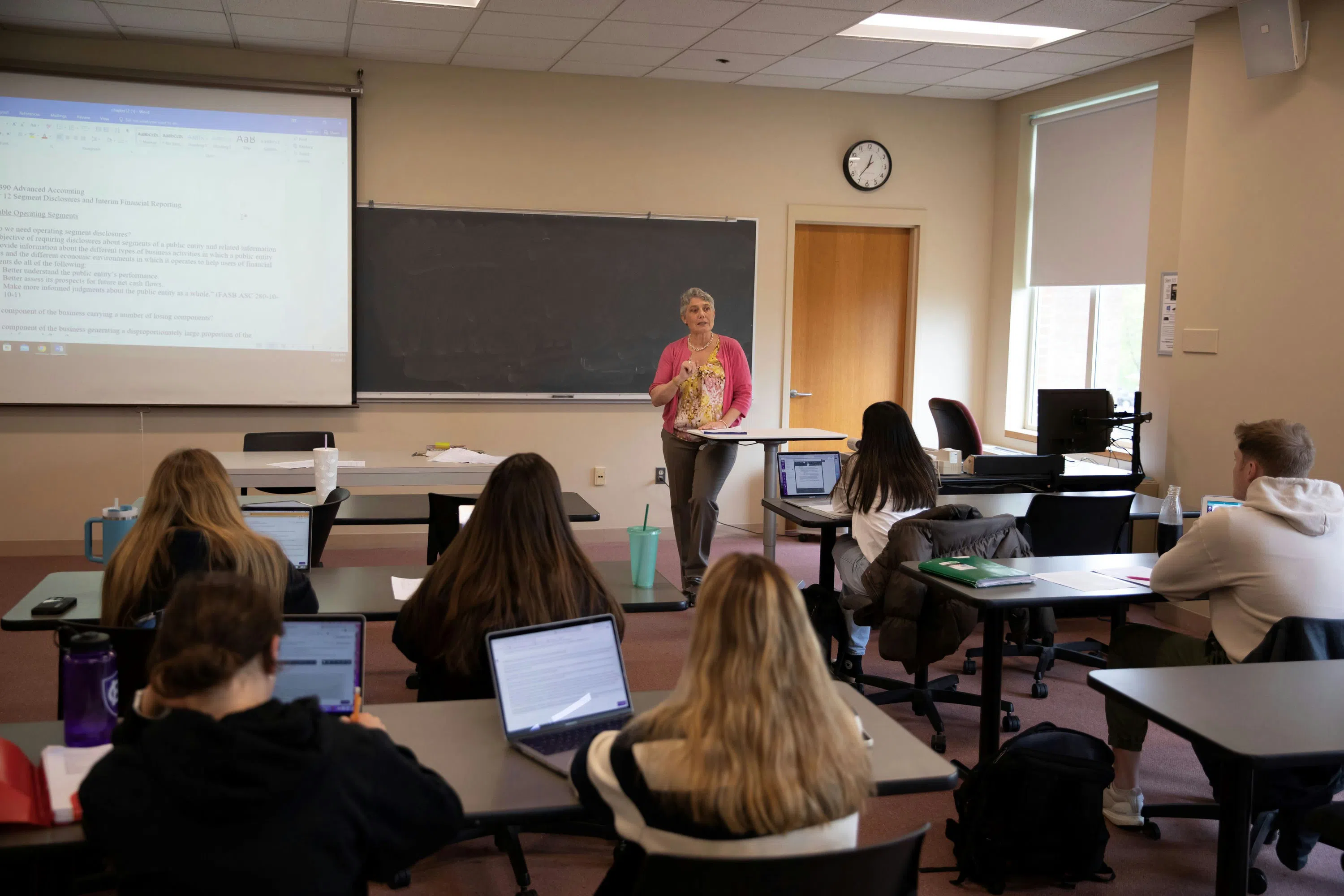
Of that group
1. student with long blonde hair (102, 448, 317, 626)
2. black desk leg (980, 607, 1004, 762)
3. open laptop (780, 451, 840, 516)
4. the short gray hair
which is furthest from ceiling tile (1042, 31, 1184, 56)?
student with long blonde hair (102, 448, 317, 626)

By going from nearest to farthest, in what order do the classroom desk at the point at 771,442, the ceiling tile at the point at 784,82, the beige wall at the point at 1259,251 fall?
the beige wall at the point at 1259,251
the classroom desk at the point at 771,442
the ceiling tile at the point at 784,82

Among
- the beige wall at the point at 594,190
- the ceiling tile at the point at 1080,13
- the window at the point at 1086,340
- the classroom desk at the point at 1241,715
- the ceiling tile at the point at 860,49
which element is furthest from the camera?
the window at the point at 1086,340

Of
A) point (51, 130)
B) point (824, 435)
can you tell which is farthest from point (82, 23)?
point (824, 435)

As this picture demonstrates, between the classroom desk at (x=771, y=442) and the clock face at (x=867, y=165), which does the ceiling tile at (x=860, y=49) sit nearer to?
the clock face at (x=867, y=165)

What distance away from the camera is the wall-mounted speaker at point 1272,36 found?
448 cm

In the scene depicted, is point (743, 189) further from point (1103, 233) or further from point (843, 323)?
point (1103, 233)

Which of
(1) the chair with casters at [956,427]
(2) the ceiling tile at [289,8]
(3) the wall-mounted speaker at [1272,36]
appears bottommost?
(1) the chair with casters at [956,427]

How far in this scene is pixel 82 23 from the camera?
5598 millimetres

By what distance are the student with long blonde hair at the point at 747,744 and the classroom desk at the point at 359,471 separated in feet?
11.0

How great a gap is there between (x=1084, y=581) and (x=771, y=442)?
216 cm

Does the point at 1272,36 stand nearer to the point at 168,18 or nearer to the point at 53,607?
the point at 53,607

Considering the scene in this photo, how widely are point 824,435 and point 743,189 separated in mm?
2394

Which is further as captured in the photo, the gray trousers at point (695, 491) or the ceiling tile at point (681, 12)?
the gray trousers at point (695, 491)

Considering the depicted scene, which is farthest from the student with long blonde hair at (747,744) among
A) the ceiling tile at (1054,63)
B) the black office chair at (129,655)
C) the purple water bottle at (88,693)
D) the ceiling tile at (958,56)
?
the ceiling tile at (1054,63)
